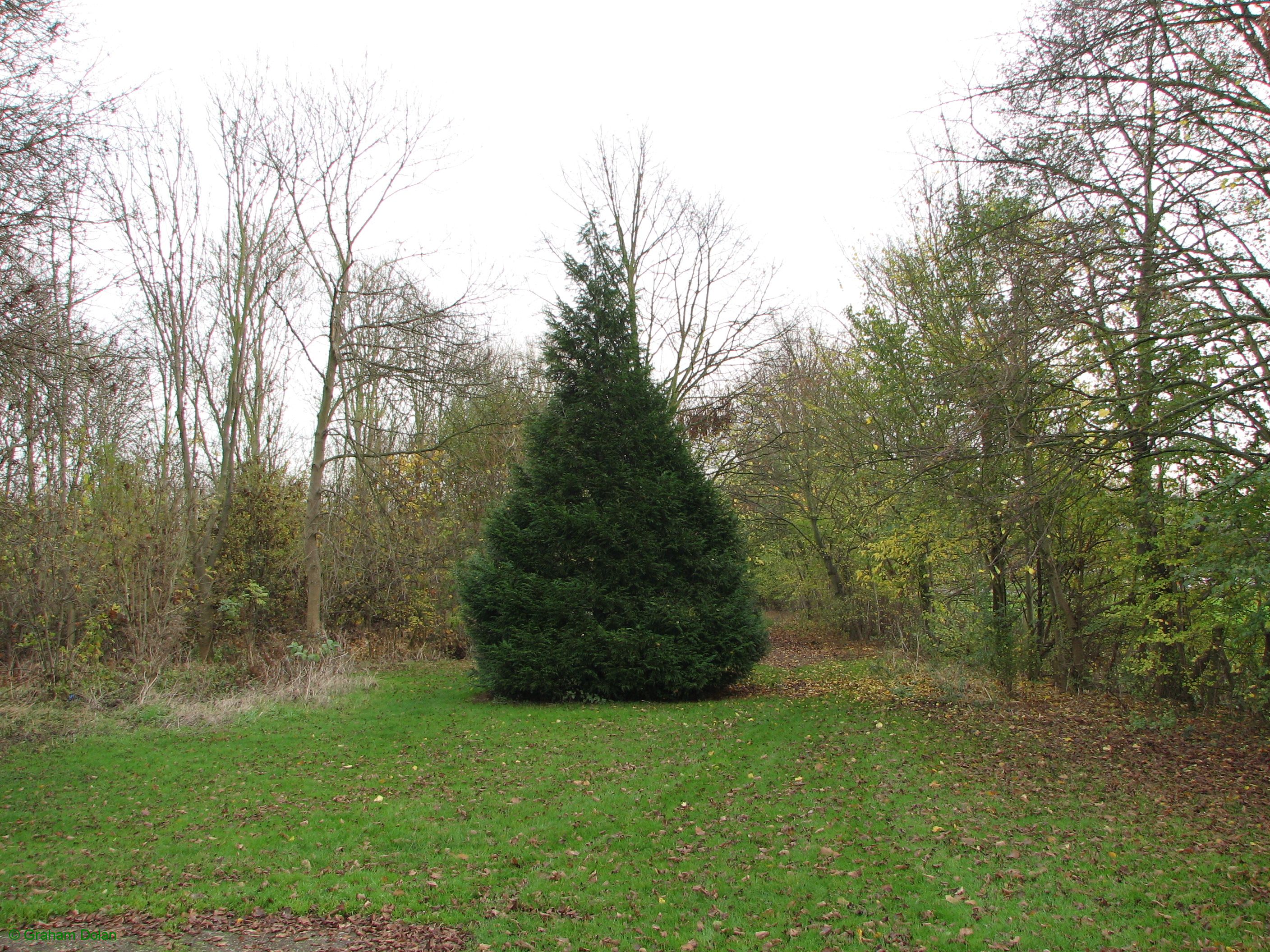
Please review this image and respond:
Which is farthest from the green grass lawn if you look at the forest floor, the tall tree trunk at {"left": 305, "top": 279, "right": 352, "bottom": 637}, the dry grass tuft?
the tall tree trunk at {"left": 305, "top": 279, "right": 352, "bottom": 637}

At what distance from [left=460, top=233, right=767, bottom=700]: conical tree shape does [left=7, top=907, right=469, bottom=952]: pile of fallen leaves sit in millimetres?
6438

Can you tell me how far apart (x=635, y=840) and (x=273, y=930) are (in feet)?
8.41

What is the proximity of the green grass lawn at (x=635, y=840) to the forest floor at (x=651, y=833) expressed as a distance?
3 cm

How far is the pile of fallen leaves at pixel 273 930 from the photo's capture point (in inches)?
172

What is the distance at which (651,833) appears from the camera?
20.0 ft

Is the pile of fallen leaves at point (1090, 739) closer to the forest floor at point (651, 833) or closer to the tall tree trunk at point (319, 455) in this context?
the forest floor at point (651, 833)

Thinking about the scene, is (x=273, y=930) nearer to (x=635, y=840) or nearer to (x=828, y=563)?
(x=635, y=840)

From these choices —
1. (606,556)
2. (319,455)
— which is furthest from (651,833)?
(319,455)

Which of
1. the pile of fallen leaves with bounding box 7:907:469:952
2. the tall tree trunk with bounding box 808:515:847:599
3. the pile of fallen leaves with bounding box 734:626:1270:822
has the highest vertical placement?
the tall tree trunk with bounding box 808:515:847:599

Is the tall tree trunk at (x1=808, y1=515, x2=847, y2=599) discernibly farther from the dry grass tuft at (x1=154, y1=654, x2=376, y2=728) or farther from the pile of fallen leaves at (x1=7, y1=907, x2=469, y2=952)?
the pile of fallen leaves at (x1=7, y1=907, x2=469, y2=952)

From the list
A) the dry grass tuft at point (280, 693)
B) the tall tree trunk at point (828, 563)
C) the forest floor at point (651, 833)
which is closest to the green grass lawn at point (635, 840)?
the forest floor at point (651, 833)

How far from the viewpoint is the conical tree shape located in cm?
1121

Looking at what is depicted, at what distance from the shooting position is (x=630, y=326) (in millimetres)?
13180

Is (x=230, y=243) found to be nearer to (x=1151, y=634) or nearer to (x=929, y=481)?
(x=929, y=481)
